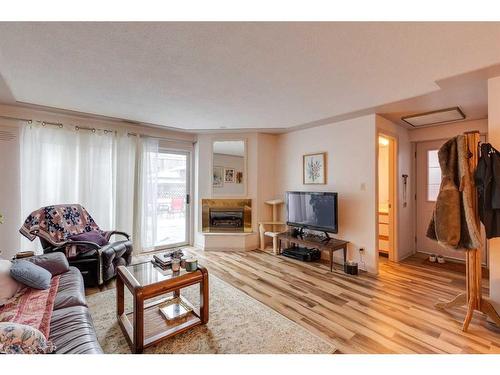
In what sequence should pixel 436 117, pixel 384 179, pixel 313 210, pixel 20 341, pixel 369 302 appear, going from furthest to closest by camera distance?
1. pixel 384 179
2. pixel 313 210
3. pixel 436 117
4. pixel 369 302
5. pixel 20 341

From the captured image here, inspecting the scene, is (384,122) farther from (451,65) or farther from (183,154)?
(183,154)

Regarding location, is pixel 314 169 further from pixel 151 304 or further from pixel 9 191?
pixel 9 191

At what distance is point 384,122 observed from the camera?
11.1 ft

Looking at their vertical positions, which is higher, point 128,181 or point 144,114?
point 144,114

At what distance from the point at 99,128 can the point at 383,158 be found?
4781mm

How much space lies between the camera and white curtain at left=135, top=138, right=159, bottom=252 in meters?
3.95

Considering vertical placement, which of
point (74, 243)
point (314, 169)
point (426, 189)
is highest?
point (314, 169)

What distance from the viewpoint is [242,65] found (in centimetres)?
191

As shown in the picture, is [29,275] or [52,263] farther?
[52,263]

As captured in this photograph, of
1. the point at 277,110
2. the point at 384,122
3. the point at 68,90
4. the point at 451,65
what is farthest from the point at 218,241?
the point at 451,65

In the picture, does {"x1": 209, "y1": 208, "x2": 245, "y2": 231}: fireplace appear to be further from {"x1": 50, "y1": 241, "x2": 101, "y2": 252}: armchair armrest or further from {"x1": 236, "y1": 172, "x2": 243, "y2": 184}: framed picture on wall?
{"x1": 50, "y1": 241, "x2": 101, "y2": 252}: armchair armrest

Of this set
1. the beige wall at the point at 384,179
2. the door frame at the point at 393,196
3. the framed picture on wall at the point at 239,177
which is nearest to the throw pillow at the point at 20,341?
the framed picture on wall at the point at 239,177

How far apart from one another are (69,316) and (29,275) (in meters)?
0.63

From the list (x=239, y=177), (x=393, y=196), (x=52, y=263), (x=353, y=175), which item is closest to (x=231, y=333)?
(x=52, y=263)
